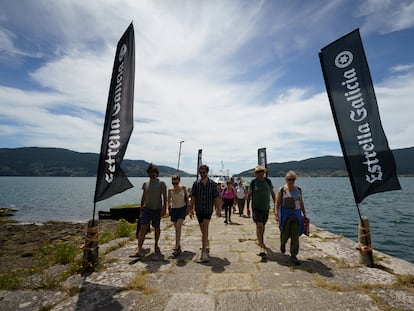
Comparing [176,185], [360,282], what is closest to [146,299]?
[176,185]

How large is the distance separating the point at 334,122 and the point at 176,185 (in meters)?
3.84

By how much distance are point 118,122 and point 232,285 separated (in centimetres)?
389

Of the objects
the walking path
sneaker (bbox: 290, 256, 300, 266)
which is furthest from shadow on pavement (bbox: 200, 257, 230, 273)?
sneaker (bbox: 290, 256, 300, 266)

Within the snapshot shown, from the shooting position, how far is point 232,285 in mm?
3652

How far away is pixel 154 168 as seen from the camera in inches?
220

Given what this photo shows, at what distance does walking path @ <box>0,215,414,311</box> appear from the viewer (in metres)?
3.06

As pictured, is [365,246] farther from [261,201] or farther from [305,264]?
[261,201]

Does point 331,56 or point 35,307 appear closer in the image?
point 35,307

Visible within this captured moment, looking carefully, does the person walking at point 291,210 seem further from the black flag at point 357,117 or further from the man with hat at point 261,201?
the black flag at point 357,117

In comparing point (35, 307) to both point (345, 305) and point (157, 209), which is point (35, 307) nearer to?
point (157, 209)

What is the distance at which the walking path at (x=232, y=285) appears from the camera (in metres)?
3.06

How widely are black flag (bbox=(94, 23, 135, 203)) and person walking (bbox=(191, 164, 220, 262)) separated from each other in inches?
59.1

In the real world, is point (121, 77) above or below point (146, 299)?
above

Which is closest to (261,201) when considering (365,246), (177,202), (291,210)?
(291,210)
